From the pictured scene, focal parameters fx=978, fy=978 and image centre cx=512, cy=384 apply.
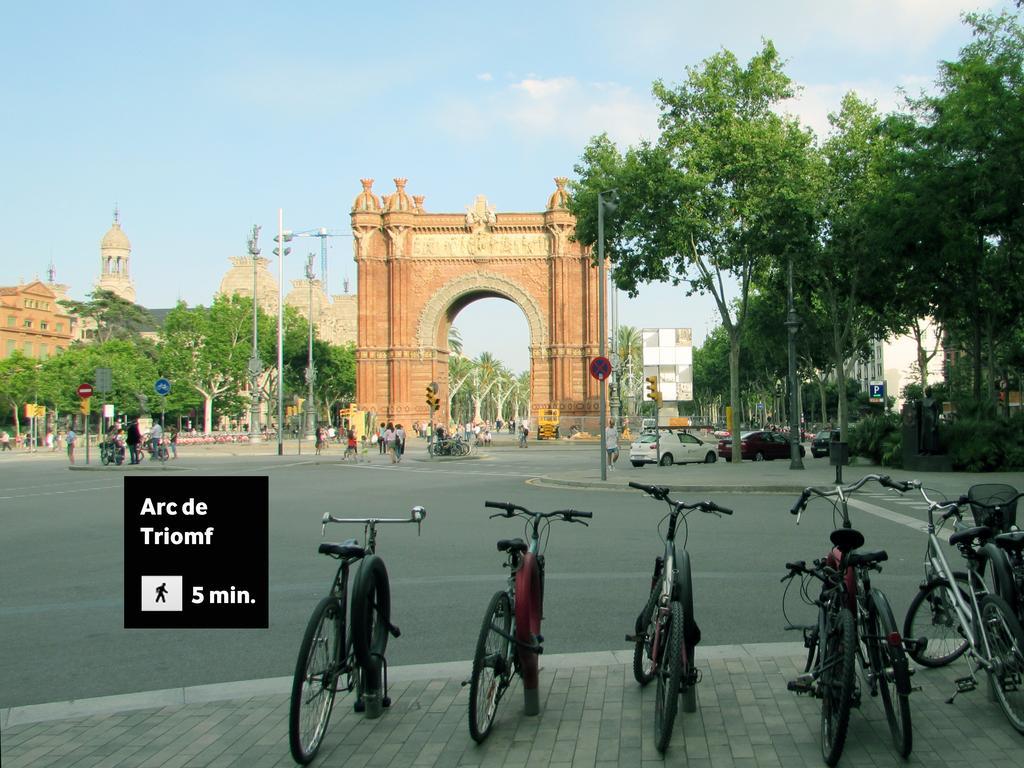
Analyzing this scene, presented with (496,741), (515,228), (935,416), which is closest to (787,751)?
(496,741)

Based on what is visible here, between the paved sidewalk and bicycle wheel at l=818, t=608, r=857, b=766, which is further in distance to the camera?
the paved sidewalk

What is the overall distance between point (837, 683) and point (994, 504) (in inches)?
77.6

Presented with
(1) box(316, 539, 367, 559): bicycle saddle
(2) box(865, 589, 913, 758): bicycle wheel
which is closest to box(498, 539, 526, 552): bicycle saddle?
(1) box(316, 539, 367, 559): bicycle saddle

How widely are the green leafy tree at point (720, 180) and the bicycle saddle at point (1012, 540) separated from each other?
25.0 m

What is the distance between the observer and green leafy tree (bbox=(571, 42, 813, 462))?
29625mm

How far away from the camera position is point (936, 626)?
5750 mm

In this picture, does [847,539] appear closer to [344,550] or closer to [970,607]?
[970,607]

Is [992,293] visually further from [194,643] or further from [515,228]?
[515,228]

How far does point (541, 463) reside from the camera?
1454 inches

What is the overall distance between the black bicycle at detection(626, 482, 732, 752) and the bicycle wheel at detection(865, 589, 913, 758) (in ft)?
2.90

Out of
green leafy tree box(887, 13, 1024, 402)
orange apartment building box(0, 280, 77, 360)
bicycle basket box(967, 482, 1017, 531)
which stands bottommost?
bicycle basket box(967, 482, 1017, 531)

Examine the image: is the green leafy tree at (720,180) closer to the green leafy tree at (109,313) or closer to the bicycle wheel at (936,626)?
the bicycle wheel at (936,626)

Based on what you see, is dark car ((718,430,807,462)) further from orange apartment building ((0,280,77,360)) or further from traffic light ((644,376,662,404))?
orange apartment building ((0,280,77,360))

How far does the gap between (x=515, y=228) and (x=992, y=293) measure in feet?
143
